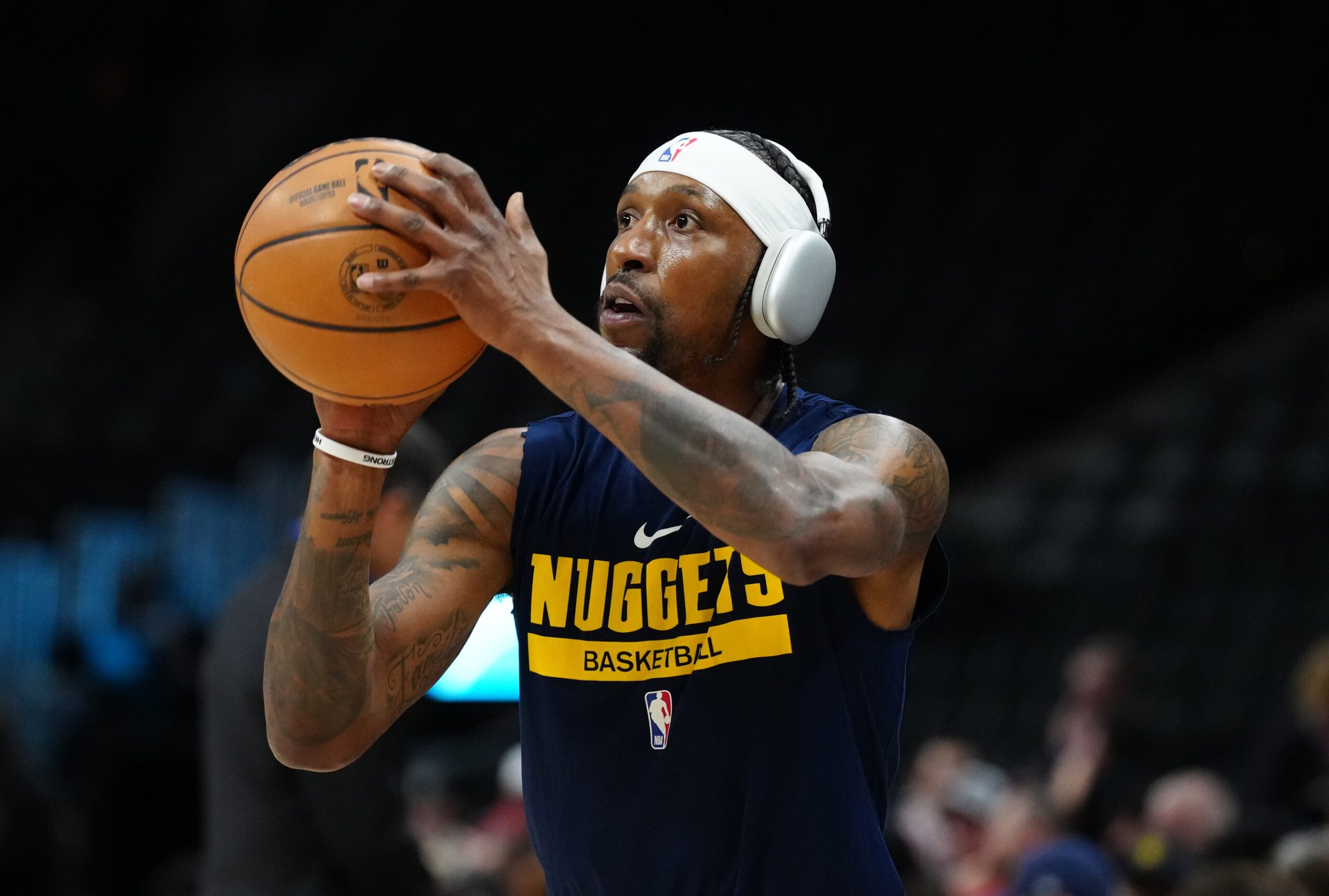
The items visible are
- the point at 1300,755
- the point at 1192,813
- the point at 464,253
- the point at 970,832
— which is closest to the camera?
the point at 464,253

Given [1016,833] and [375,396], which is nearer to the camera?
[375,396]

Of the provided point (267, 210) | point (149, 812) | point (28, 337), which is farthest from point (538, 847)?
point (28, 337)

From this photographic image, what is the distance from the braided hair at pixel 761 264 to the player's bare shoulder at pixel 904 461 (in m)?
0.28

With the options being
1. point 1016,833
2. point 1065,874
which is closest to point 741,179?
point 1065,874

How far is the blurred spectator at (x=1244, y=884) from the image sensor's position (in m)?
3.38

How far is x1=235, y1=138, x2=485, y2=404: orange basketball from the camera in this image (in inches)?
92.6

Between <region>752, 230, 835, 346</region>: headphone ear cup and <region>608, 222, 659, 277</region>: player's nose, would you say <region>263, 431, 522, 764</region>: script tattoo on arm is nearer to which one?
<region>608, 222, 659, 277</region>: player's nose

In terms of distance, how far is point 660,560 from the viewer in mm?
2809

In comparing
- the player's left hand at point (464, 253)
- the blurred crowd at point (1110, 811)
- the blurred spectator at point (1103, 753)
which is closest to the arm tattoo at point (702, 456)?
the player's left hand at point (464, 253)

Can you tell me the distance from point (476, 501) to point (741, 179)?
2.51 feet

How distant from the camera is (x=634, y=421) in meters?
2.37

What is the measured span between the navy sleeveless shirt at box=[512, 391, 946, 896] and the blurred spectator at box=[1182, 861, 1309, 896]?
3.21ft

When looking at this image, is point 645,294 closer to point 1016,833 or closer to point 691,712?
point 691,712

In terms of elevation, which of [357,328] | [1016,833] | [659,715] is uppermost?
[357,328]
